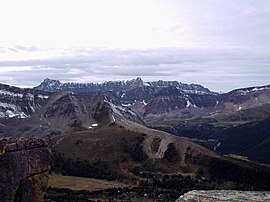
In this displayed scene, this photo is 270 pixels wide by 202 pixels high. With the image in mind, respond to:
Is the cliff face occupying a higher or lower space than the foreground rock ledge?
higher

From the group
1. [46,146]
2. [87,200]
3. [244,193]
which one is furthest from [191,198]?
[87,200]

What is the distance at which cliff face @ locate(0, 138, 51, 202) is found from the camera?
30.4 meters

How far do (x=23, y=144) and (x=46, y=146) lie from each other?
212 cm

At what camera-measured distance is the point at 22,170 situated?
3097cm

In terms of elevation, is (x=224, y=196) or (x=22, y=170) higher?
(x=22, y=170)

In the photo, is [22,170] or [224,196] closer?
[22,170]

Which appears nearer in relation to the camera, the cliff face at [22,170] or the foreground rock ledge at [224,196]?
the cliff face at [22,170]

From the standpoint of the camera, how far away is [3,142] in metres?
30.6

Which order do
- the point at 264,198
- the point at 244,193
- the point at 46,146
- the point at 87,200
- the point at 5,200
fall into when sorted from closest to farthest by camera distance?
the point at 5,200 < the point at 46,146 < the point at 264,198 < the point at 244,193 < the point at 87,200

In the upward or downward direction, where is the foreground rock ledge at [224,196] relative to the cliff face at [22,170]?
downward

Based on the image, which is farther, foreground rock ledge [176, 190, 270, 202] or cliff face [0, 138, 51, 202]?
foreground rock ledge [176, 190, 270, 202]

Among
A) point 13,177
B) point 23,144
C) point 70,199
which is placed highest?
point 23,144

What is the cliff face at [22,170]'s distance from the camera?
30.4 metres

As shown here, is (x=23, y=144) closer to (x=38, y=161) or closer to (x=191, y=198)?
(x=38, y=161)
